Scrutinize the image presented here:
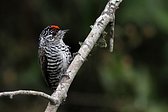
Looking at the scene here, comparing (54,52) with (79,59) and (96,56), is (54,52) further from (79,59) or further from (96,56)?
(96,56)

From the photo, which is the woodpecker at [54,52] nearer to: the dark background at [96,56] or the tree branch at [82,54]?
the tree branch at [82,54]

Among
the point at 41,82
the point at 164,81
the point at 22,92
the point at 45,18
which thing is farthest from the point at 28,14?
the point at 22,92

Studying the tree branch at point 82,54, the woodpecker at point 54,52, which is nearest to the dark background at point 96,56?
the woodpecker at point 54,52

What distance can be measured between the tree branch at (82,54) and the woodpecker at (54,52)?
1.15 meters

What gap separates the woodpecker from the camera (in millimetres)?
5586

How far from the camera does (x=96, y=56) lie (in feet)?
26.1

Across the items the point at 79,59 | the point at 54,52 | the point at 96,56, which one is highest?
the point at 79,59

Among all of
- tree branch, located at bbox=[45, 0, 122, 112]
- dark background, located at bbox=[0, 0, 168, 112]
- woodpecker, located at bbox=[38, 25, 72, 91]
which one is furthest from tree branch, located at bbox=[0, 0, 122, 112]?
dark background, located at bbox=[0, 0, 168, 112]

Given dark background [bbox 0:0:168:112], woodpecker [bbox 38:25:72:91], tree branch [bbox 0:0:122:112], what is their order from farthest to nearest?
1. dark background [bbox 0:0:168:112]
2. woodpecker [bbox 38:25:72:91]
3. tree branch [bbox 0:0:122:112]

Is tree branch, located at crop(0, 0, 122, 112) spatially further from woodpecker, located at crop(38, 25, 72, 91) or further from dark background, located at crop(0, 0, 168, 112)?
dark background, located at crop(0, 0, 168, 112)

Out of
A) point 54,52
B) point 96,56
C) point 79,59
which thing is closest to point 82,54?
point 79,59

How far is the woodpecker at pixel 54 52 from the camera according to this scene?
5.59 meters

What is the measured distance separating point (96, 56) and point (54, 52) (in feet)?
7.83

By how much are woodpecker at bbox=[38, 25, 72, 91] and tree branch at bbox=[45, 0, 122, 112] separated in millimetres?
1153
